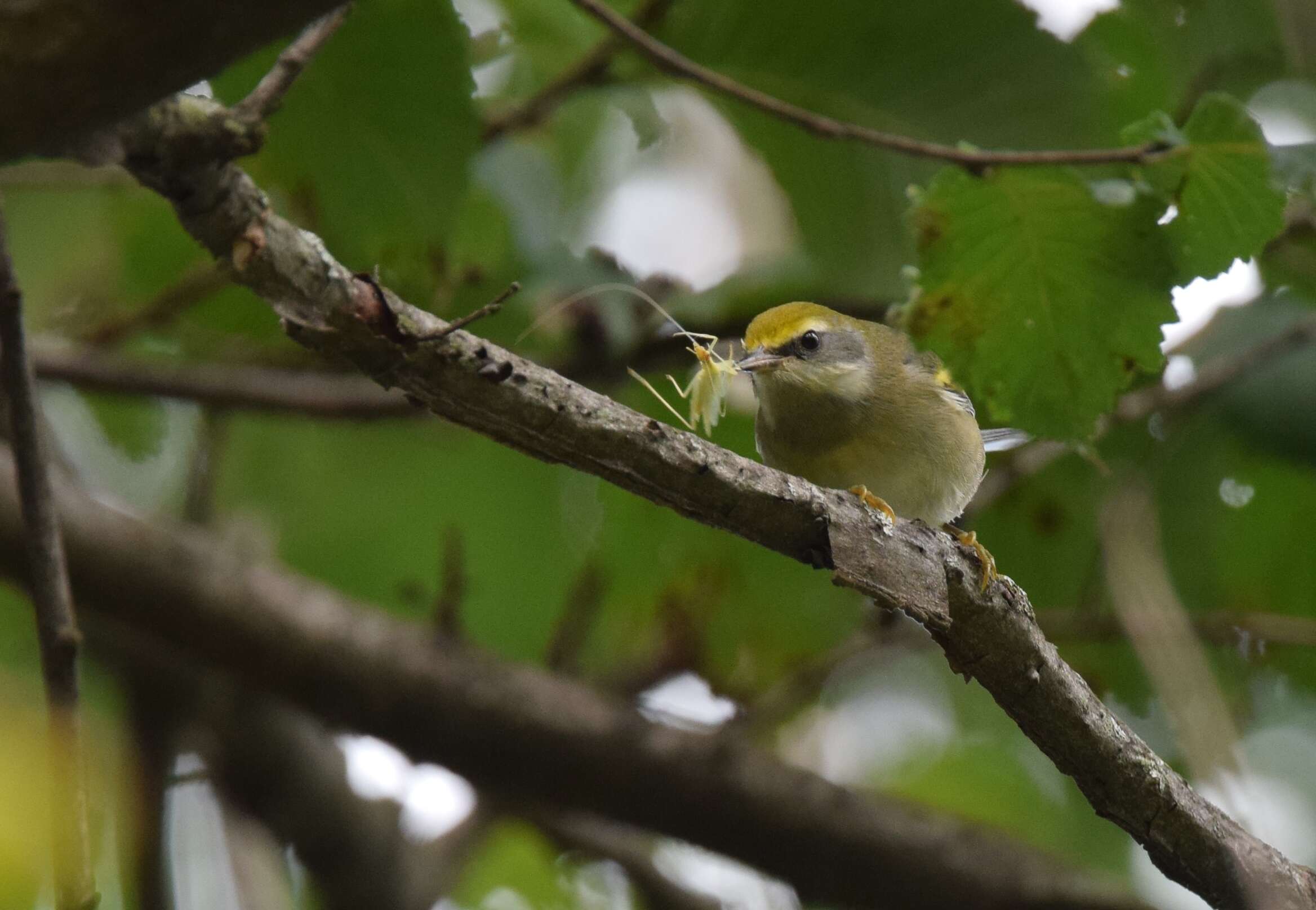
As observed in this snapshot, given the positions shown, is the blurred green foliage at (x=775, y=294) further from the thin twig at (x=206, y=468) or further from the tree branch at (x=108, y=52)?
the tree branch at (x=108, y=52)

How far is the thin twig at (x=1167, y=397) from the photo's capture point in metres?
3.66

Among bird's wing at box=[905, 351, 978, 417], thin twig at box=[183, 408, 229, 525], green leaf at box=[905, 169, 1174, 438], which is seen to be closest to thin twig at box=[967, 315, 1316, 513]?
bird's wing at box=[905, 351, 978, 417]

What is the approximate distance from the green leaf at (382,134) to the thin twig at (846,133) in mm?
417

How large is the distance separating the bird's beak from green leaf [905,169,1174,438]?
0.77 m

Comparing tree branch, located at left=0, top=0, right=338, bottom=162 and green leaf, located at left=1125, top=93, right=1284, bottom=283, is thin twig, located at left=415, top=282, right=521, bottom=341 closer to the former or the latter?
tree branch, located at left=0, top=0, right=338, bottom=162

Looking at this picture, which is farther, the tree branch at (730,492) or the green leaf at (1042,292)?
the green leaf at (1042,292)

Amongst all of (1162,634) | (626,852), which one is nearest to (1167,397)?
(1162,634)

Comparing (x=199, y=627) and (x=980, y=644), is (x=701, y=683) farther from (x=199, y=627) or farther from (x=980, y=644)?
(x=980, y=644)

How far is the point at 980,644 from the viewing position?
209 centimetres

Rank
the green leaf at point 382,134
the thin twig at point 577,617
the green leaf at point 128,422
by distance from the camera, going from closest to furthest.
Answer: the green leaf at point 382,134 < the thin twig at point 577,617 < the green leaf at point 128,422

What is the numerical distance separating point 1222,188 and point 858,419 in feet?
3.80

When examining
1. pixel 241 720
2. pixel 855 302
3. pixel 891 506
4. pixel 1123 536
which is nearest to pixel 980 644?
pixel 891 506

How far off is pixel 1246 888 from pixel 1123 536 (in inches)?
50.4

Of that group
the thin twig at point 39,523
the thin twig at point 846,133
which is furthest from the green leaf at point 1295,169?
the thin twig at point 39,523
